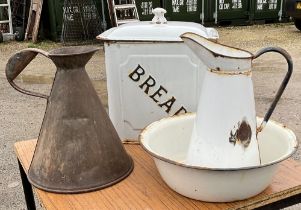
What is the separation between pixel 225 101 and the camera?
3.01 feet

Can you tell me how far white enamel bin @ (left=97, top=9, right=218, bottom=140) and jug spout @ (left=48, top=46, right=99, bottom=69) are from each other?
0.20m

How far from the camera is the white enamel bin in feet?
4.09

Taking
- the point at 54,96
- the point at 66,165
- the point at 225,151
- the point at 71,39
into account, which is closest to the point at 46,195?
the point at 66,165

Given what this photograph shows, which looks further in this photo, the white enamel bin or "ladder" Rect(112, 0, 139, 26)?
"ladder" Rect(112, 0, 139, 26)

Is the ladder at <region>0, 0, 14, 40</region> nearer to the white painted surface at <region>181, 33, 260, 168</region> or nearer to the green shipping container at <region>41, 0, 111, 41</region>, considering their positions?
the green shipping container at <region>41, 0, 111, 41</region>

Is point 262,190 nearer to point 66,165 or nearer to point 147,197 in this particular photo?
point 147,197

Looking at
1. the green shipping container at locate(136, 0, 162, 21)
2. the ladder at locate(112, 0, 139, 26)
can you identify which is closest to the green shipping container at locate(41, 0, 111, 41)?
the ladder at locate(112, 0, 139, 26)

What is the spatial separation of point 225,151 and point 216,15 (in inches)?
313

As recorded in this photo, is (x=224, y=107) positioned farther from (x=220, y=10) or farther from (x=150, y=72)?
(x=220, y=10)

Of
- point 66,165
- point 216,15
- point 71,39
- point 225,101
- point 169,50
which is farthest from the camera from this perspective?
point 216,15

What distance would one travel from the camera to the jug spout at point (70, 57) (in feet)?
3.39

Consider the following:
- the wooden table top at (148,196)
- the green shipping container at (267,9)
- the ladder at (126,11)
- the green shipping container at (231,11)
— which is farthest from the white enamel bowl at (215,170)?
the green shipping container at (267,9)

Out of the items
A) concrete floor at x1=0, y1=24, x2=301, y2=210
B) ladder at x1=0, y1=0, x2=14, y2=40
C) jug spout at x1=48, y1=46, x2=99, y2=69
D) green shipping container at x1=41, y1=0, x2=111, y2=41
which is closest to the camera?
jug spout at x1=48, y1=46, x2=99, y2=69

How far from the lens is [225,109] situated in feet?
3.01
